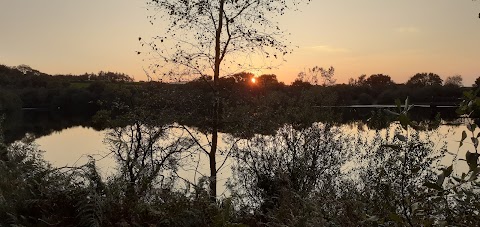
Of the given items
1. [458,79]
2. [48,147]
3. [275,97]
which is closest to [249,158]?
[275,97]

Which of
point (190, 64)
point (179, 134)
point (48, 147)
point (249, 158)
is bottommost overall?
point (48, 147)

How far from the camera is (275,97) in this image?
55.9 ft

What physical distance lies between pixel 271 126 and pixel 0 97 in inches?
2640

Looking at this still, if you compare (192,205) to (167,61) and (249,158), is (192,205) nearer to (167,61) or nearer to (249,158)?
(167,61)

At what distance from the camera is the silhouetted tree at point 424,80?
55219mm

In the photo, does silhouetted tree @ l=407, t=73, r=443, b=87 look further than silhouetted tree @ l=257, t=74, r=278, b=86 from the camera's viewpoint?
Yes

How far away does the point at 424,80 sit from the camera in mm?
58312

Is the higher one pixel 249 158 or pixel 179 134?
pixel 179 134

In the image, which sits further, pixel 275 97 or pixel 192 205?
pixel 275 97

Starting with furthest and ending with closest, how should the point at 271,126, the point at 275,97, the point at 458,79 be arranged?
the point at 458,79 < the point at 275,97 < the point at 271,126

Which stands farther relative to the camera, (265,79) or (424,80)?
(424,80)

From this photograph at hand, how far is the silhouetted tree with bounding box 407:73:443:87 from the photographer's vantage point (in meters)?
55.2

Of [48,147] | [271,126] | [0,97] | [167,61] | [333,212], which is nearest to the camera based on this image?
[333,212]

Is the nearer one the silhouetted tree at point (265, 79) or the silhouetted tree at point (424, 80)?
the silhouetted tree at point (265, 79)
